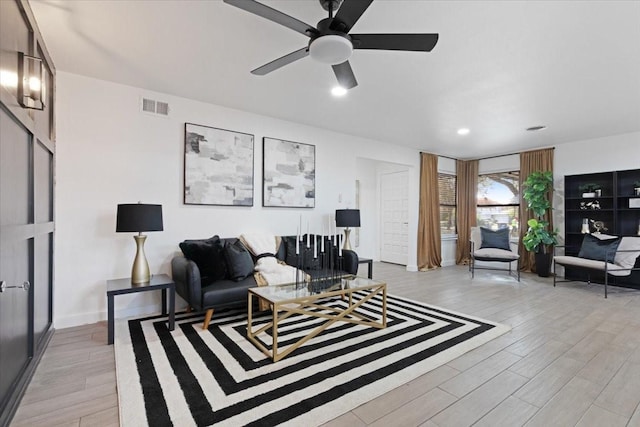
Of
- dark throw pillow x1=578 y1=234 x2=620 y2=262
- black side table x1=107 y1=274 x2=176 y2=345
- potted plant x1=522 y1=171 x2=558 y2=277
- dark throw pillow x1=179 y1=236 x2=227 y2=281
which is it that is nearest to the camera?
black side table x1=107 y1=274 x2=176 y2=345

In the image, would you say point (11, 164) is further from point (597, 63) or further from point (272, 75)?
point (597, 63)

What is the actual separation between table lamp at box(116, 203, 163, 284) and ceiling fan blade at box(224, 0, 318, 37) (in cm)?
209

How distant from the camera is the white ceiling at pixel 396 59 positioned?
203 centimetres

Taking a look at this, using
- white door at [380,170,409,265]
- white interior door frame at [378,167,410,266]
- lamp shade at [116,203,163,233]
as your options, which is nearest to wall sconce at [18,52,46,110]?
lamp shade at [116,203,163,233]

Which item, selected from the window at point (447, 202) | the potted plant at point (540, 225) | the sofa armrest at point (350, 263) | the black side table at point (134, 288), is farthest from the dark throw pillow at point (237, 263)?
the potted plant at point (540, 225)

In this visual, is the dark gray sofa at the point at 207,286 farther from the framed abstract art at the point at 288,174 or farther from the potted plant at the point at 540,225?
the potted plant at the point at 540,225

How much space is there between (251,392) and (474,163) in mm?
6800

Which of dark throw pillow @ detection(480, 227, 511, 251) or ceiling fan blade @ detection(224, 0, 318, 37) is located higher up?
ceiling fan blade @ detection(224, 0, 318, 37)

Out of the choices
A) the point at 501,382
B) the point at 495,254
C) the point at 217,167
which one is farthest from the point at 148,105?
the point at 495,254

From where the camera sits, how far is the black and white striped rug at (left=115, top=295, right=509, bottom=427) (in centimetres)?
167

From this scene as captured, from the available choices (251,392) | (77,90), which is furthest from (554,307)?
(77,90)

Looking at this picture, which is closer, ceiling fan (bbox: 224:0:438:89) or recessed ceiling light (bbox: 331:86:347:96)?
ceiling fan (bbox: 224:0:438:89)

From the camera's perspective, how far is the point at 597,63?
266 centimetres

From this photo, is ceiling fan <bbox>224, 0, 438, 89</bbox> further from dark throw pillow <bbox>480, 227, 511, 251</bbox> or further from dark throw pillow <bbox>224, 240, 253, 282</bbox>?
dark throw pillow <bbox>480, 227, 511, 251</bbox>
